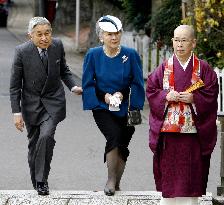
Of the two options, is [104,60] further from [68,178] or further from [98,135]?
[98,135]

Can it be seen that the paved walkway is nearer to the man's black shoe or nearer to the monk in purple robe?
the man's black shoe

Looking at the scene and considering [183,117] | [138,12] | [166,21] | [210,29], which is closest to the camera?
[183,117]

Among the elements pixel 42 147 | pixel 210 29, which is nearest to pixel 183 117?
pixel 42 147

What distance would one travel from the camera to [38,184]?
8.39 m

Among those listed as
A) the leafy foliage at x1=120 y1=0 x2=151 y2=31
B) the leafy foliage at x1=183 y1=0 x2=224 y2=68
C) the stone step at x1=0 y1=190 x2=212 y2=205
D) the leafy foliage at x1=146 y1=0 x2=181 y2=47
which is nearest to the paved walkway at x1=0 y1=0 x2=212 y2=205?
the stone step at x1=0 y1=190 x2=212 y2=205

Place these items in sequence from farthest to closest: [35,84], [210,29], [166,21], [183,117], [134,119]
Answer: [166,21], [210,29], [35,84], [134,119], [183,117]

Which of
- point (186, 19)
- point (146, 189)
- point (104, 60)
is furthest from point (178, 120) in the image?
point (186, 19)

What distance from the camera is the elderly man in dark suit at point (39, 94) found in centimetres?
834

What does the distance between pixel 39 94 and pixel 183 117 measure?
1.85 m

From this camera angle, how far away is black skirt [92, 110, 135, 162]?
8297 mm

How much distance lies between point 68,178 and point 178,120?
3.12 m

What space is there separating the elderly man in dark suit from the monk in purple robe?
143 centimetres

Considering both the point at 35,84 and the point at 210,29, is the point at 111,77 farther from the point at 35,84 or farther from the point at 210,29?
the point at 210,29

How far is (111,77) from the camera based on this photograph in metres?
8.23
